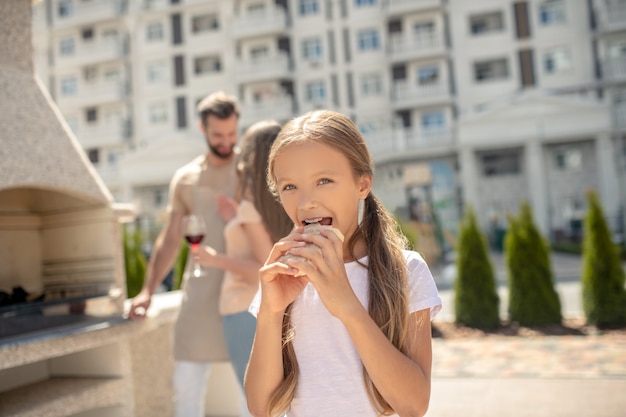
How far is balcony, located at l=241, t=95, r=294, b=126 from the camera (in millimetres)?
25188

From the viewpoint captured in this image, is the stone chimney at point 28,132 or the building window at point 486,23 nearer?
the stone chimney at point 28,132

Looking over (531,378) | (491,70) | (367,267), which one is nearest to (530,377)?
(531,378)

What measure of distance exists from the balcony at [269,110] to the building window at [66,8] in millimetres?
11607

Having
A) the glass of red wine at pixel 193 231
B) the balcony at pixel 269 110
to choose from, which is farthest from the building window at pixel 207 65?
the glass of red wine at pixel 193 231

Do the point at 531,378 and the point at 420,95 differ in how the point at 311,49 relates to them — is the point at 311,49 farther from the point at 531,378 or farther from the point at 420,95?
the point at 531,378

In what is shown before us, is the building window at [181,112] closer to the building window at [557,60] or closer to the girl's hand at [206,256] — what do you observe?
the building window at [557,60]

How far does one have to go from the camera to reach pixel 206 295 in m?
2.60

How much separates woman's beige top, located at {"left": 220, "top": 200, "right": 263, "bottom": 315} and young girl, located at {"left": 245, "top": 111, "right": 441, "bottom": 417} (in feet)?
3.09

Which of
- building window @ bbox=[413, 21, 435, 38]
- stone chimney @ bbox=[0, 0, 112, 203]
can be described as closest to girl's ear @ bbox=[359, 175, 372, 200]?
stone chimney @ bbox=[0, 0, 112, 203]

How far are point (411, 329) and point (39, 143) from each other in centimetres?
216

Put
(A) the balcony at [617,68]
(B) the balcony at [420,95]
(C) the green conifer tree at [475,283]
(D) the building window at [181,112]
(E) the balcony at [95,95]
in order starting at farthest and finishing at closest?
(E) the balcony at [95,95] → (D) the building window at [181,112] → (B) the balcony at [420,95] → (A) the balcony at [617,68] → (C) the green conifer tree at [475,283]

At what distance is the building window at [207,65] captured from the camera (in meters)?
27.2

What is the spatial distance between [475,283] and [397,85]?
A: 18.6 metres

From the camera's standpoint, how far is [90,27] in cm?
2831
